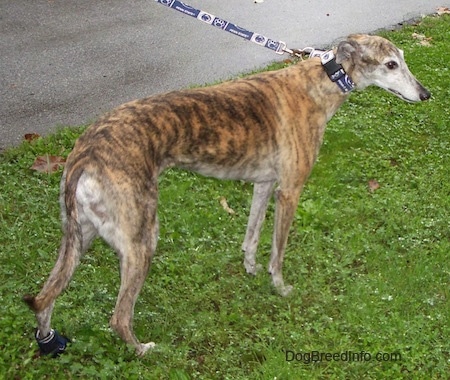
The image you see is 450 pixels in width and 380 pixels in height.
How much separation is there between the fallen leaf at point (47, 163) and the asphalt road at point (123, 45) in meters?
0.51

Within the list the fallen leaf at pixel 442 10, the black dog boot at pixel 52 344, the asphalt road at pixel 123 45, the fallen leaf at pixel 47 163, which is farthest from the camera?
the fallen leaf at pixel 442 10

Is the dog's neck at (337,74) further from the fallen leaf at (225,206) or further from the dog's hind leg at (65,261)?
the dog's hind leg at (65,261)

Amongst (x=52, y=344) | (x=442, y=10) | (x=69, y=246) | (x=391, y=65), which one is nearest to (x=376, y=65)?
(x=391, y=65)

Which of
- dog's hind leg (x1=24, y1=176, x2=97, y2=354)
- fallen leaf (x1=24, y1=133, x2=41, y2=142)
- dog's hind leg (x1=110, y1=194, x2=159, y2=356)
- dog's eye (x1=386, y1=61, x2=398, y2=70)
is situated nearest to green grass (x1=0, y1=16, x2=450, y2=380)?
fallen leaf (x1=24, y1=133, x2=41, y2=142)

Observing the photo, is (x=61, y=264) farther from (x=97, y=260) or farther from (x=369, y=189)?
(x=369, y=189)

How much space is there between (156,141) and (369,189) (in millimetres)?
2680

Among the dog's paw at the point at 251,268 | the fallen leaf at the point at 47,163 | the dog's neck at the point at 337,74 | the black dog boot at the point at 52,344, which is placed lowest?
the fallen leaf at the point at 47,163

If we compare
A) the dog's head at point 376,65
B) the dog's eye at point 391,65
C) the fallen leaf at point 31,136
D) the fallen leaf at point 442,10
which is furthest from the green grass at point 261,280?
the fallen leaf at point 442,10

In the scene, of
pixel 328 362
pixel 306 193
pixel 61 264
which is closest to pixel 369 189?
pixel 306 193

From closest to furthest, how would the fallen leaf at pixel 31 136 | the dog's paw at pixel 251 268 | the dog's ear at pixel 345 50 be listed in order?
the dog's ear at pixel 345 50 → the dog's paw at pixel 251 268 → the fallen leaf at pixel 31 136

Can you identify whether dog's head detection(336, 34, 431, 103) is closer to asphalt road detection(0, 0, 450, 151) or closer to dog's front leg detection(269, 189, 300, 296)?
dog's front leg detection(269, 189, 300, 296)

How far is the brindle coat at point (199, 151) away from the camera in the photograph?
12.0 feet

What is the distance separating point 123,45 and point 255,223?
3.91 m

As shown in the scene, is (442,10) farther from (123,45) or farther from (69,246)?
(69,246)
